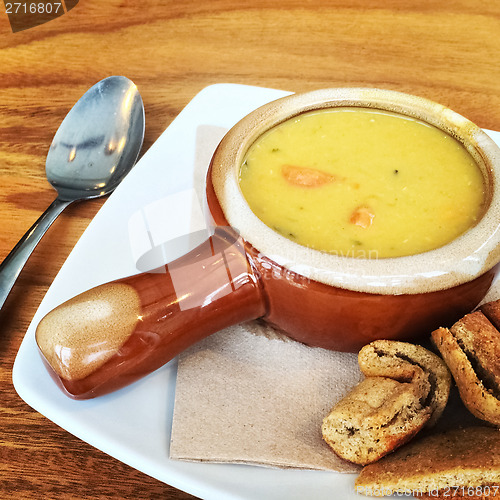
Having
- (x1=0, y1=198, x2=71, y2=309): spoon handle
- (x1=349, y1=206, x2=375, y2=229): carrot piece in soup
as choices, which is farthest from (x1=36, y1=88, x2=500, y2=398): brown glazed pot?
(x1=0, y1=198, x2=71, y2=309): spoon handle

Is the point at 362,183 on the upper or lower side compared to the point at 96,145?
upper

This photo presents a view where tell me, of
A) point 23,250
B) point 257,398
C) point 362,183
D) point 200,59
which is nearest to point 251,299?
point 257,398

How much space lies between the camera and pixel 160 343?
805 mm

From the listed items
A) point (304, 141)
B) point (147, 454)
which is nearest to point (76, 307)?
point (147, 454)

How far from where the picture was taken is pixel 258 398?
0.84m

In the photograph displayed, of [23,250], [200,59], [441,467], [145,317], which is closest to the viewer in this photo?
[441,467]

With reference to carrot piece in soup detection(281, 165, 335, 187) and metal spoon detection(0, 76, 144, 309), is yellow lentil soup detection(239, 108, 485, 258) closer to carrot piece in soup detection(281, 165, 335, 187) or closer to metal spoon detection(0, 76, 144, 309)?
carrot piece in soup detection(281, 165, 335, 187)

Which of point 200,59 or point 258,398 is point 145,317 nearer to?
point 258,398

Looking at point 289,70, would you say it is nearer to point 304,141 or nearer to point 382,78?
point 382,78

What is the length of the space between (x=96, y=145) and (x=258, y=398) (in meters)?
0.70

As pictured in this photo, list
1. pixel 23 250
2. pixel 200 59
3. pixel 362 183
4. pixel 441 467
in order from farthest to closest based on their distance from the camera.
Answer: pixel 200 59
pixel 23 250
pixel 362 183
pixel 441 467

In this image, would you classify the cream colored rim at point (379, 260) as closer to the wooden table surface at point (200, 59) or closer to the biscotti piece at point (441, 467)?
the biscotti piece at point (441, 467)

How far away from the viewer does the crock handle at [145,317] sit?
2.54 feet

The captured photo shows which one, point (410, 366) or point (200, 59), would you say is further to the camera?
point (200, 59)
